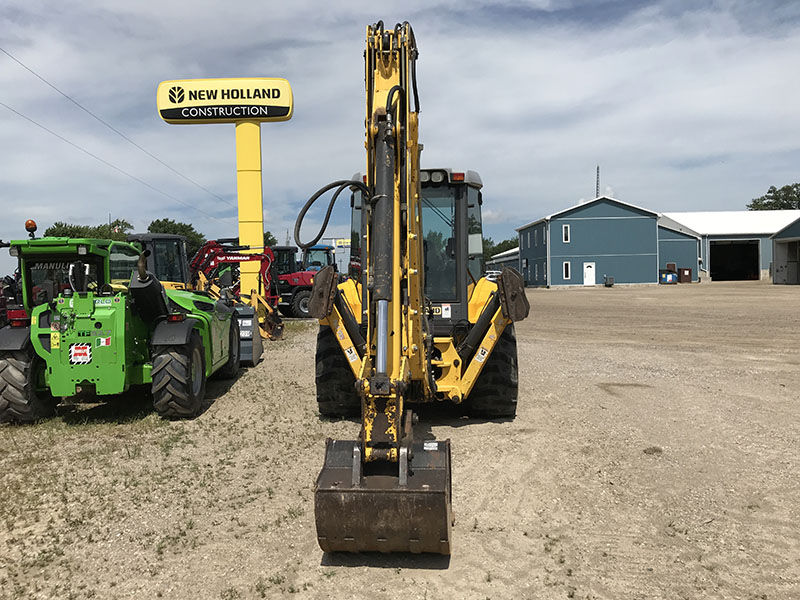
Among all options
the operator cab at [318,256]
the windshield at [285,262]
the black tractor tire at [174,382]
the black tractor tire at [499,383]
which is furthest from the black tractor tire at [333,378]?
the operator cab at [318,256]

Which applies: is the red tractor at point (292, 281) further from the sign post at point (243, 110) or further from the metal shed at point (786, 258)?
the metal shed at point (786, 258)

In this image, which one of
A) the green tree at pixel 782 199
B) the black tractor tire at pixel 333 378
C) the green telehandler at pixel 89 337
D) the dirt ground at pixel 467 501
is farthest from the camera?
the green tree at pixel 782 199

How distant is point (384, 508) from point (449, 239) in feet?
13.5

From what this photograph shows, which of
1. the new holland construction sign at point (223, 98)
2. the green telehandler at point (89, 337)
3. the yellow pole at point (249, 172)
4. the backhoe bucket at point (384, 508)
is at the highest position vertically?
the new holland construction sign at point (223, 98)

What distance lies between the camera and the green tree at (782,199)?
8344 cm

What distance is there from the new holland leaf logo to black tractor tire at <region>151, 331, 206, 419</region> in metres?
13.8

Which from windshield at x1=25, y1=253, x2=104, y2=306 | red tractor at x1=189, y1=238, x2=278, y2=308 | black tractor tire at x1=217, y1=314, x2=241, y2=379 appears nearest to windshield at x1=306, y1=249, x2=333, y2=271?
red tractor at x1=189, y1=238, x2=278, y2=308

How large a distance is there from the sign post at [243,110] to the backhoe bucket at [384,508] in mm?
16321

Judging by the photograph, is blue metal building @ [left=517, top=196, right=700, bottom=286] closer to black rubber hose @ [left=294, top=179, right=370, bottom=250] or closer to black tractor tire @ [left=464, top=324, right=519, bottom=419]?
black tractor tire @ [left=464, top=324, right=519, bottom=419]

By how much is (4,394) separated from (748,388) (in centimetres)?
949

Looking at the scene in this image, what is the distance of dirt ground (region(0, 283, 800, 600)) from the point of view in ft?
12.4

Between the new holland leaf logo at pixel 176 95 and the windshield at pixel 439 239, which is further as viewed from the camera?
the new holland leaf logo at pixel 176 95

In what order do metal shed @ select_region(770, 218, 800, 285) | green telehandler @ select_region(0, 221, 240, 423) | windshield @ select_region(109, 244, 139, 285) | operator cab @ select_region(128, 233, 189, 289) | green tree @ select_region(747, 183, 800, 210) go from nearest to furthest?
green telehandler @ select_region(0, 221, 240, 423), windshield @ select_region(109, 244, 139, 285), operator cab @ select_region(128, 233, 189, 289), metal shed @ select_region(770, 218, 800, 285), green tree @ select_region(747, 183, 800, 210)

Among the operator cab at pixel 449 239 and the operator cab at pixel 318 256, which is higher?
the operator cab at pixel 318 256
